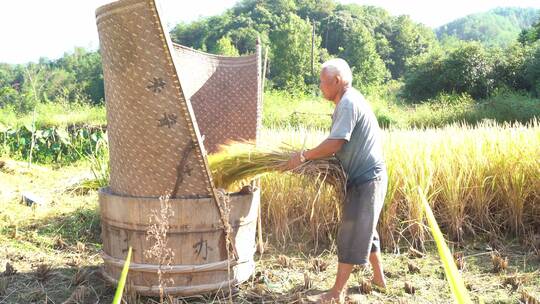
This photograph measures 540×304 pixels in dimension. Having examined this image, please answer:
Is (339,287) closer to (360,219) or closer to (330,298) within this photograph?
(330,298)

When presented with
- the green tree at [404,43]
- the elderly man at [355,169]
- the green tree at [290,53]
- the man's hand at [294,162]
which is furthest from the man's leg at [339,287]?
the green tree at [404,43]

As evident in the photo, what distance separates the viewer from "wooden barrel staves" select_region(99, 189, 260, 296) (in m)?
2.62

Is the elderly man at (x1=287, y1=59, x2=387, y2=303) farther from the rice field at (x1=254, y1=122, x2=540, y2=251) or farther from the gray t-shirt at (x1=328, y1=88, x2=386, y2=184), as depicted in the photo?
the rice field at (x1=254, y1=122, x2=540, y2=251)

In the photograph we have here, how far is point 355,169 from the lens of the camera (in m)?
2.78

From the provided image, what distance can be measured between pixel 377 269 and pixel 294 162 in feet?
3.06

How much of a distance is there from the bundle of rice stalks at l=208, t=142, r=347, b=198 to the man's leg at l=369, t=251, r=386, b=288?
1.51 ft

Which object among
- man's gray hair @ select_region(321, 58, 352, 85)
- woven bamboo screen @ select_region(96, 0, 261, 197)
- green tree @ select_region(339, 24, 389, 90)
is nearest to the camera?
woven bamboo screen @ select_region(96, 0, 261, 197)

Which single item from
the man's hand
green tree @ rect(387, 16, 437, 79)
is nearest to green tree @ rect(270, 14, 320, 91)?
green tree @ rect(387, 16, 437, 79)

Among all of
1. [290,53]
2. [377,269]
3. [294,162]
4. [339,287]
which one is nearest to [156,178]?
[294,162]

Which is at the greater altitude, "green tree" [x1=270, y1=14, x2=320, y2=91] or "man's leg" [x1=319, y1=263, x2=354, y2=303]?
"green tree" [x1=270, y1=14, x2=320, y2=91]

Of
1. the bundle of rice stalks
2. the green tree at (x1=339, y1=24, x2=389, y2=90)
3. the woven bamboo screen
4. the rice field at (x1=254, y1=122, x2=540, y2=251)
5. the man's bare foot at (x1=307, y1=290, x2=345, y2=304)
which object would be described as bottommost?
the man's bare foot at (x1=307, y1=290, x2=345, y2=304)

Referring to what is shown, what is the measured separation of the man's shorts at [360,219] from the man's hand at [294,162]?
0.34 meters

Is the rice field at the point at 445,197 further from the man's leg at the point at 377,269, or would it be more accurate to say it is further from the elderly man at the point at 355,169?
the elderly man at the point at 355,169

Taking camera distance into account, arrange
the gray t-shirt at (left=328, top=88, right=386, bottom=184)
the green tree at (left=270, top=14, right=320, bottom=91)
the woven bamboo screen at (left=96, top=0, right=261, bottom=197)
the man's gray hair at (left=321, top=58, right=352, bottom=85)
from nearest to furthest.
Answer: the woven bamboo screen at (left=96, top=0, right=261, bottom=197) → the gray t-shirt at (left=328, top=88, right=386, bottom=184) → the man's gray hair at (left=321, top=58, right=352, bottom=85) → the green tree at (left=270, top=14, right=320, bottom=91)
